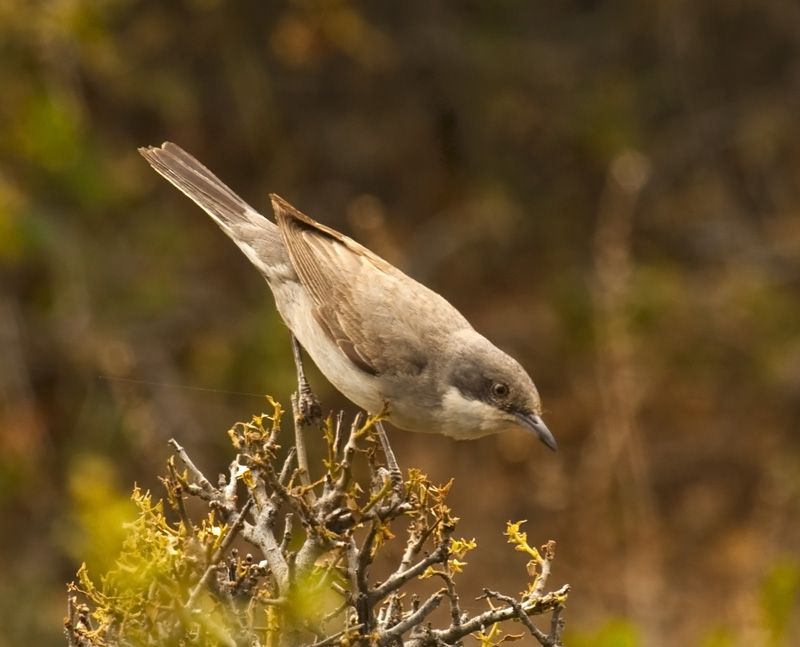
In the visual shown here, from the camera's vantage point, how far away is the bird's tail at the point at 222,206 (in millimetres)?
4898

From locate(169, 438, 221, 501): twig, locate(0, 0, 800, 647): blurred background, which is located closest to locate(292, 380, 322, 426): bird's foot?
locate(169, 438, 221, 501): twig

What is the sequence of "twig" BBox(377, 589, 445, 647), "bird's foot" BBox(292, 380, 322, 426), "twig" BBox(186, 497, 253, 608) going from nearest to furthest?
"twig" BBox(186, 497, 253, 608) < "twig" BBox(377, 589, 445, 647) < "bird's foot" BBox(292, 380, 322, 426)

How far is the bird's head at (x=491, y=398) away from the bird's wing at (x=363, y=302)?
0.56 ft

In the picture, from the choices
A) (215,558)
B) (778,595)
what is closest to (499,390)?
(778,595)

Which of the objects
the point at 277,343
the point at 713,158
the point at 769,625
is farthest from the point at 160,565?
the point at 713,158

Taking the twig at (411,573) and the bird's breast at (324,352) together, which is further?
the bird's breast at (324,352)

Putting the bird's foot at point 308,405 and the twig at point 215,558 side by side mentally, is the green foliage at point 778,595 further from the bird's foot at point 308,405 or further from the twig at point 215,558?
the twig at point 215,558

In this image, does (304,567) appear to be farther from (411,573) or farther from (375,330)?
(375,330)

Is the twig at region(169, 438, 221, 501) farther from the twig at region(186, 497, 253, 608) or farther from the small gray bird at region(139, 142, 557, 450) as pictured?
the small gray bird at region(139, 142, 557, 450)

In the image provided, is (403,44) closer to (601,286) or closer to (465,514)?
(601,286)

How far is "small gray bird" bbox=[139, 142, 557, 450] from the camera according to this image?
418 cm

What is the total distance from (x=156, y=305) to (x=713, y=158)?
466 centimetres

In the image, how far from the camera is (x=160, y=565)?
8.68 feet

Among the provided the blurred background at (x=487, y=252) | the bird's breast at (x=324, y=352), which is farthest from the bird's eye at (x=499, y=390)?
the blurred background at (x=487, y=252)
